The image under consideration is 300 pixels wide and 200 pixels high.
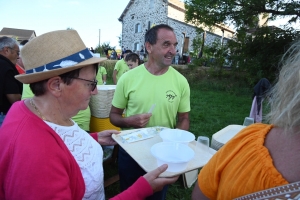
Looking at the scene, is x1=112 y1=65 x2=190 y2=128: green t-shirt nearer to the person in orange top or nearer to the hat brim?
the hat brim

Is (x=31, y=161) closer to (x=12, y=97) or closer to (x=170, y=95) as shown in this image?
(x=170, y=95)

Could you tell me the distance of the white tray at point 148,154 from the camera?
4.70 ft

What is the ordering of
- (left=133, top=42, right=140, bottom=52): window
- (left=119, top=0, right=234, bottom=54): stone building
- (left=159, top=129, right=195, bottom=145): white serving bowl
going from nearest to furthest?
(left=159, top=129, right=195, bottom=145): white serving bowl
(left=119, top=0, right=234, bottom=54): stone building
(left=133, top=42, right=140, bottom=52): window

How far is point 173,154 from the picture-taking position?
1522 mm

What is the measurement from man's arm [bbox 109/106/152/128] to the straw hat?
847 mm

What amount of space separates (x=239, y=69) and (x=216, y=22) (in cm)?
262

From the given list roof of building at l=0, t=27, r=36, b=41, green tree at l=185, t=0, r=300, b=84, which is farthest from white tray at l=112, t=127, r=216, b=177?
roof of building at l=0, t=27, r=36, b=41

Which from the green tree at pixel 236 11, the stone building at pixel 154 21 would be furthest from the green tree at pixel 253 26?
the stone building at pixel 154 21

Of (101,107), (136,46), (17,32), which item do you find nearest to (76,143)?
(101,107)

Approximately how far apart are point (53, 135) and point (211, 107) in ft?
23.6

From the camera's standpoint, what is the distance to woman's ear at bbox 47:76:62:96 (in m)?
1.10

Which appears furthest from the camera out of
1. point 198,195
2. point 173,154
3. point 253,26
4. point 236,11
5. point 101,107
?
point 253,26

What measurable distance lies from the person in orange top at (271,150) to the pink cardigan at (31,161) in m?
0.70

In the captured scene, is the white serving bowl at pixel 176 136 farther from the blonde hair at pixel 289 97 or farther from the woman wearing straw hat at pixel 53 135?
the blonde hair at pixel 289 97
